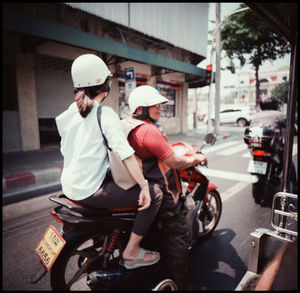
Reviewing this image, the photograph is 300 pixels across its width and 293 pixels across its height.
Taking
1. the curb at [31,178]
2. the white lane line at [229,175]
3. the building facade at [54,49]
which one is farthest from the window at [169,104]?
the curb at [31,178]

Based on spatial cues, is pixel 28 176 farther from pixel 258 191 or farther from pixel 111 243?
pixel 258 191

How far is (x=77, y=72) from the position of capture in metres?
1.50

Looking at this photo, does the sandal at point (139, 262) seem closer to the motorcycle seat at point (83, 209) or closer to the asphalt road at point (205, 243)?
the motorcycle seat at point (83, 209)

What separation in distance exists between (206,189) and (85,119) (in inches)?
63.0

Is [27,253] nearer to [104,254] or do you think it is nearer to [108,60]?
[104,254]

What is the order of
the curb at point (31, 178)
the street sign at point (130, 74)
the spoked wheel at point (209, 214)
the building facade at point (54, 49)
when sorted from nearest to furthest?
the spoked wheel at point (209, 214) < the curb at point (31, 178) < the street sign at point (130, 74) < the building facade at point (54, 49)

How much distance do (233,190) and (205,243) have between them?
6.85 ft

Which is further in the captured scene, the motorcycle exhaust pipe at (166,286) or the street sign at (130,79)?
the street sign at (130,79)

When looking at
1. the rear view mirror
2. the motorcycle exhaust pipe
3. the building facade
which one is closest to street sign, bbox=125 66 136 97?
the building facade

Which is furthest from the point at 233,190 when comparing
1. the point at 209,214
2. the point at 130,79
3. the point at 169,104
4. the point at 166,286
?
the point at 169,104

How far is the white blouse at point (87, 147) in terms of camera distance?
1.48 m

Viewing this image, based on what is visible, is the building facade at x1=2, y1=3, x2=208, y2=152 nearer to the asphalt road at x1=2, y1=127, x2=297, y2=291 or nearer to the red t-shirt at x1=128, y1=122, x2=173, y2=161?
the asphalt road at x1=2, y1=127, x2=297, y2=291

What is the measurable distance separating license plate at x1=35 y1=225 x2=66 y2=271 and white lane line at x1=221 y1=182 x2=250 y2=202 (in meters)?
3.17

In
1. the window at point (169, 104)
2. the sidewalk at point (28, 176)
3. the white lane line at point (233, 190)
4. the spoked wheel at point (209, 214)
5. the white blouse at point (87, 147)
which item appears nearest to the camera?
the white blouse at point (87, 147)
